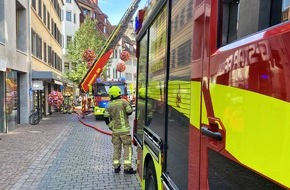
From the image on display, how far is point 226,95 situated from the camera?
1.77 metres

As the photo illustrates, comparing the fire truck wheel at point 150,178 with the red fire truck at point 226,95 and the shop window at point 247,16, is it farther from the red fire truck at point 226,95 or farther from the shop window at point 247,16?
the shop window at point 247,16

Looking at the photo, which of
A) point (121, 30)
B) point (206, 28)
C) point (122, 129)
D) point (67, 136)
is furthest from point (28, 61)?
point (206, 28)

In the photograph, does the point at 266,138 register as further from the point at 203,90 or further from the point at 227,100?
the point at 203,90

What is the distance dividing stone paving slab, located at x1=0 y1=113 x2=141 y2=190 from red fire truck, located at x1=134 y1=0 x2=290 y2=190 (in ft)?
12.8

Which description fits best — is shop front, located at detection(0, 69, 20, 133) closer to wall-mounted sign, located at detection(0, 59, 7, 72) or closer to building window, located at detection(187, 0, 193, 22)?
wall-mounted sign, located at detection(0, 59, 7, 72)

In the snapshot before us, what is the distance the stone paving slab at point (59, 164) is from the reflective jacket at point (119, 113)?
97cm

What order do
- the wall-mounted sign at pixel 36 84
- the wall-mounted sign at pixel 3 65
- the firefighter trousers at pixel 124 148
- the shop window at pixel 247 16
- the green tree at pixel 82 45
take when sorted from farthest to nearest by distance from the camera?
the green tree at pixel 82 45
the wall-mounted sign at pixel 36 84
the wall-mounted sign at pixel 3 65
the firefighter trousers at pixel 124 148
the shop window at pixel 247 16

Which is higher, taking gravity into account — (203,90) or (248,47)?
(248,47)

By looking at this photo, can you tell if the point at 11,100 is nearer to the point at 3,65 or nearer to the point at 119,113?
the point at 3,65

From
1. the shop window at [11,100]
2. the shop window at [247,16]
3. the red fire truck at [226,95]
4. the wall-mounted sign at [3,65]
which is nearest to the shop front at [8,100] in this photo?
the shop window at [11,100]

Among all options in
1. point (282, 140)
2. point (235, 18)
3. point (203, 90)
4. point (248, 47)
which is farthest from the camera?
point (203, 90)

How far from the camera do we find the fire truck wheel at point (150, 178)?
414 centimetres

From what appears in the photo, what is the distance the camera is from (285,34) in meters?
1.30

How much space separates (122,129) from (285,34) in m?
6.64
